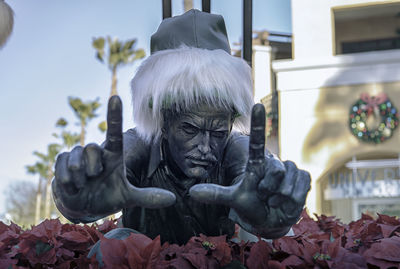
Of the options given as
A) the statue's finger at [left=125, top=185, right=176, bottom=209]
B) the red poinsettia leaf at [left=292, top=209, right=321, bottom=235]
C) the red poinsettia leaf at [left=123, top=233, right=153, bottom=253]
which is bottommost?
the red poinsettia leaf at [left=292, top=209, right=321, bottom=235]

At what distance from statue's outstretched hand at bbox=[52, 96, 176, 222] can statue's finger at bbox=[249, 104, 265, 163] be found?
249mm

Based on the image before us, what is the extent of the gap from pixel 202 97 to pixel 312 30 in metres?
10.7

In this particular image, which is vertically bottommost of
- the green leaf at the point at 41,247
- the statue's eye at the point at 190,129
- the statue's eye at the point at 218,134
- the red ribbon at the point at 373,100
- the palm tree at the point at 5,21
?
the green leaf at the point at 41,247

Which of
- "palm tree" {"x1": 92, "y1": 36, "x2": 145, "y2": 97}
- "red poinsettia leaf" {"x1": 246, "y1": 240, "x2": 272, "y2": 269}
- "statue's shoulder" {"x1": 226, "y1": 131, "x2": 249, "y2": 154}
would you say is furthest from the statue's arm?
"palm tree" {"x1": 92, "y1": 36, "x2": 145, "y2": 97}

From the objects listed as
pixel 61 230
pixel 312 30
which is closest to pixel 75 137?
pixel 312 30

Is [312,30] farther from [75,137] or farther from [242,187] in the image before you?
[75,137]

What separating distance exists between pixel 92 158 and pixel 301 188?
1.75 feet

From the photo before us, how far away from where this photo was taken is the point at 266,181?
3.96 ft

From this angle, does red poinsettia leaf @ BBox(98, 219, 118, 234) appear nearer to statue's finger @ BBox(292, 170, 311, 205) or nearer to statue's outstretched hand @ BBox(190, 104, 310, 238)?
statue's outstretched hand @ BBox(190, 104, 310, 238)

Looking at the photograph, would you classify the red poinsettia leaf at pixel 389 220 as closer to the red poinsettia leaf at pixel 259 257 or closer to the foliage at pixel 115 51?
the red poinsettia leaf at pixel 259 257

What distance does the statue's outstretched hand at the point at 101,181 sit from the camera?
47.9 inches

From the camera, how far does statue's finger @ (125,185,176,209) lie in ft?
4.17

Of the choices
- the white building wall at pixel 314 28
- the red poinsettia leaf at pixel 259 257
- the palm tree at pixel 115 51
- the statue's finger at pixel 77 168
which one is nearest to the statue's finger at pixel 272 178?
the red poinsettia leaf at pixel 259 257

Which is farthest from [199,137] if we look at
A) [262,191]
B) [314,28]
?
[314,28]
